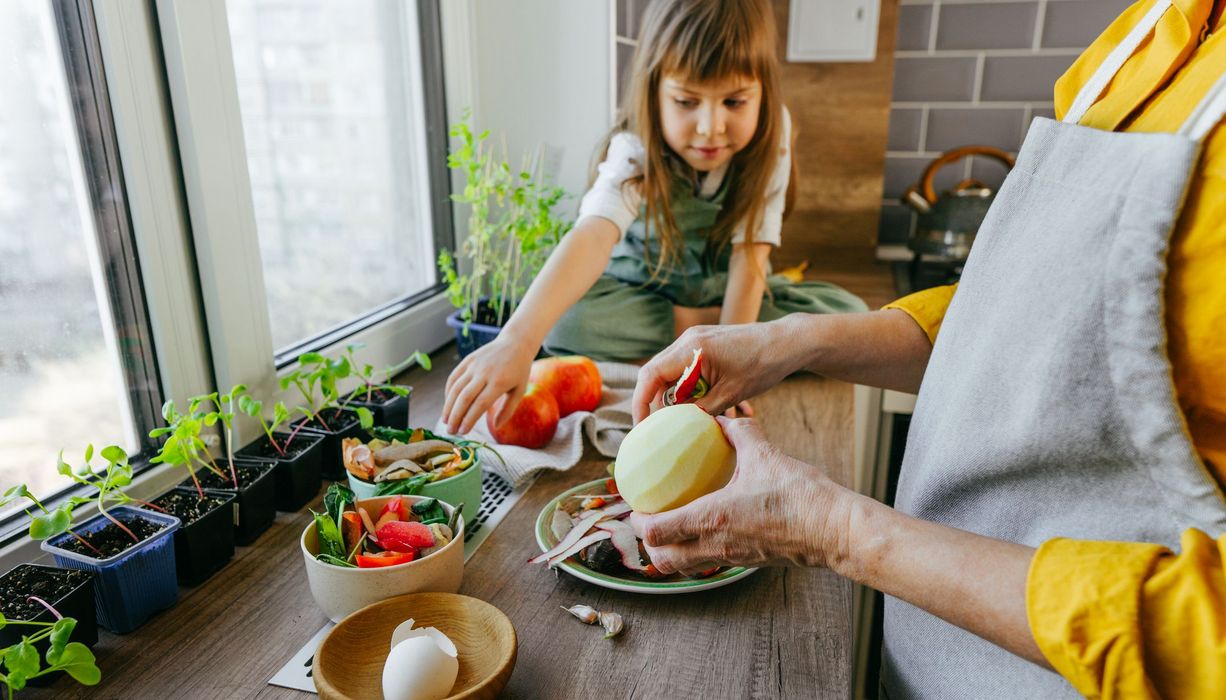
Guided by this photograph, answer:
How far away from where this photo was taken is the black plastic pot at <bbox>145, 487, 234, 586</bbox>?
734 millimetres

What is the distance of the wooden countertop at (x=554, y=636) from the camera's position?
2.01ft

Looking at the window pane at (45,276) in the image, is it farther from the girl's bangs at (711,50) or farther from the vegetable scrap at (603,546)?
the girl's bangs at (711,50)

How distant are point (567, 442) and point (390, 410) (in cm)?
23

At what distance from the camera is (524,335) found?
1029 millimetres

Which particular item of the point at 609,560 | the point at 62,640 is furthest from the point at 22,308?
the point at 609,560

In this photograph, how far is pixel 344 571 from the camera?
0.64 meters

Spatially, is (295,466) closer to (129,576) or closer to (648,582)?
(129,576)

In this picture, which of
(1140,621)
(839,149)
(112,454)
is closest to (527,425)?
(112,454)

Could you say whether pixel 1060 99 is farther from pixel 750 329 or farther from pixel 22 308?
pixel 22 308

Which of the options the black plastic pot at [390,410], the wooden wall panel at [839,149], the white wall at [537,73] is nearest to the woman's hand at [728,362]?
the black plastic pot at [390,410]

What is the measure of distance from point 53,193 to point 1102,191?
0.91m

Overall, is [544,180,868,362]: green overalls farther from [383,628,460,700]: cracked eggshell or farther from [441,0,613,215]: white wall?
[383,628,460,700]: cracked eggshell

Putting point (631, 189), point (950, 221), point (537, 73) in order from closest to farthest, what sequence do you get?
point (631, 189) → point (537, 73) → point (950, 221)

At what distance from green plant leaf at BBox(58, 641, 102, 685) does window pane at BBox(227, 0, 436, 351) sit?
601 mm
